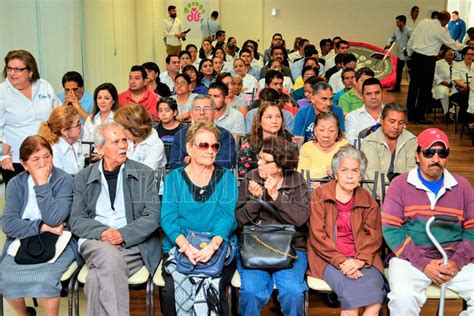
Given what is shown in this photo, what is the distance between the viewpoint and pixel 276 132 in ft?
14.6

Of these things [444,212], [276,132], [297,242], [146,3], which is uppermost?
[146,3]

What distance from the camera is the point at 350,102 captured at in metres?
6.39

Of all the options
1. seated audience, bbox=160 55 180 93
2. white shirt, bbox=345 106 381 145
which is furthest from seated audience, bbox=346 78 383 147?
seated audience, bbox=160 55 180 93

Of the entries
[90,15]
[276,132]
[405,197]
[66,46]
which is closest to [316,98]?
[276,132]

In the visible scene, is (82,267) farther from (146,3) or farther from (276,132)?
(146,3)

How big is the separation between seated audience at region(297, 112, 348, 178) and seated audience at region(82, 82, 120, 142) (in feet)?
5.67

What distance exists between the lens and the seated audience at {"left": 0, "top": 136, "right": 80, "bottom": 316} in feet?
10.5

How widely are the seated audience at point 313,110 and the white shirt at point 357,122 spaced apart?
0.15m

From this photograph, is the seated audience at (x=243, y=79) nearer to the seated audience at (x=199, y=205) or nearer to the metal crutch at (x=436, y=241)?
the seated audience at (x=199, y=205)

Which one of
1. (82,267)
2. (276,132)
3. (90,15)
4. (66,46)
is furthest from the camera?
(90,15)

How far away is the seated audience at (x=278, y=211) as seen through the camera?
3.12 metres

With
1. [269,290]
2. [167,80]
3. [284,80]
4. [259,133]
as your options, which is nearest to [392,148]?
[259,133]

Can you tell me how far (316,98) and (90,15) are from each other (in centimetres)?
576

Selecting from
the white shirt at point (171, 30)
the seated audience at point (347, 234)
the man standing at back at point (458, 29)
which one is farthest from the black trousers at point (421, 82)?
the seated audience at point (347, 234)
